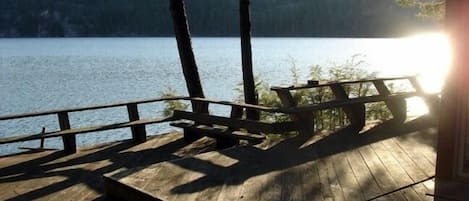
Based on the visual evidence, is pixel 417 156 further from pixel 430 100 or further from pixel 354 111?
pixel 430 100

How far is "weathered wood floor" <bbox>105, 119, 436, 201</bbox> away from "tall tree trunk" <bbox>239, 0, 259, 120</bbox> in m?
4.26

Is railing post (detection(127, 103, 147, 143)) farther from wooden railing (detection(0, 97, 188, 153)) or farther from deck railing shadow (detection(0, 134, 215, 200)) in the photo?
deck railing shadow (detection(0, 134, 215, 200))

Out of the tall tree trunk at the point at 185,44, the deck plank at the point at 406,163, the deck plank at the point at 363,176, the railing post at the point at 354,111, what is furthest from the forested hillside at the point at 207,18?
the deck plank at the point at 363,176

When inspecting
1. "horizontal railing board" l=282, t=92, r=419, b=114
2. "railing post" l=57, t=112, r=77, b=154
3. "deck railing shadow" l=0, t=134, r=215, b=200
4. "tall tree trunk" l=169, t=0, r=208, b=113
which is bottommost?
"deck railing shadow" l=0, t=134, r=215, b=200

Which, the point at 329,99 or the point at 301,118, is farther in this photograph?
the point at 329,99

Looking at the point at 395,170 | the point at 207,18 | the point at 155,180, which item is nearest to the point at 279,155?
the point at 395,170

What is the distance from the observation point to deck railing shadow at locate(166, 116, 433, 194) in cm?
573

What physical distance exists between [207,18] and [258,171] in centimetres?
11002

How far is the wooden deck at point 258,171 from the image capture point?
5239mm

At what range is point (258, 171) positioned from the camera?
604cm

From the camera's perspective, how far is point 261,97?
1405 cm

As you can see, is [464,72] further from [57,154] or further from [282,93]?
[57,154]

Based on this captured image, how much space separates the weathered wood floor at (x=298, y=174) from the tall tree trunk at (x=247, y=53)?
14.0ft

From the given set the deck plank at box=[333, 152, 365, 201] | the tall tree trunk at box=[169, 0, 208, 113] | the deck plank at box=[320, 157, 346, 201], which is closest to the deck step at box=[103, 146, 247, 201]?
the deck plank at box=[320, 157, 346, 201]
